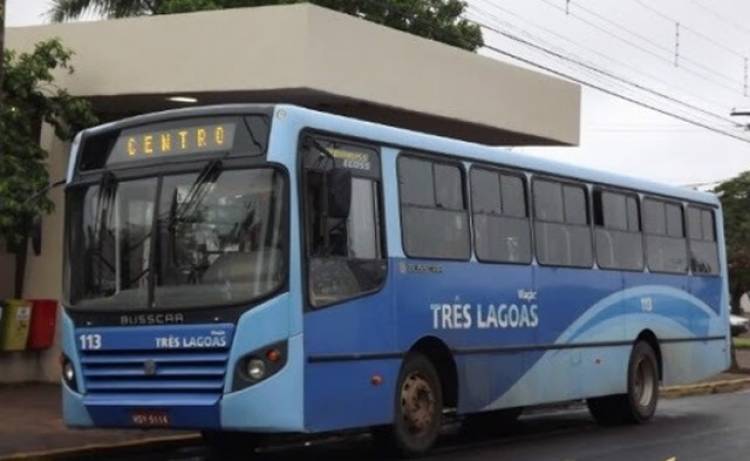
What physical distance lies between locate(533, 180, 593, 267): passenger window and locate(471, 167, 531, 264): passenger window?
32 cm

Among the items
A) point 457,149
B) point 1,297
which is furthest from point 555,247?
point 1,297

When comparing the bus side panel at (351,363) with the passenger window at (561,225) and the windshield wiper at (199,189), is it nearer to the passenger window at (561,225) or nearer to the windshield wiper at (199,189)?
the windshield wiper at (199,189)

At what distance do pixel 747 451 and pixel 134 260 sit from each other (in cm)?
677

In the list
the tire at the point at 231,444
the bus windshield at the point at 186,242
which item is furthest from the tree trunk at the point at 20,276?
the bus windshield at the point at 186,242

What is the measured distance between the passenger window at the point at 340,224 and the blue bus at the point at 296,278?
2 centimetres

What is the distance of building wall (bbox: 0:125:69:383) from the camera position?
60.1 ft

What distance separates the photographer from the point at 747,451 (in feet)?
40.4

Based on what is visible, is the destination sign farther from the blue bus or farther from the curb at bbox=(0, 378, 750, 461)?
the curb at bbox=(0, 378, 750, 461)

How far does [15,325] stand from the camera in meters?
17.4

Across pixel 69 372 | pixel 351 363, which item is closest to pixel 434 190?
pixel 351 363

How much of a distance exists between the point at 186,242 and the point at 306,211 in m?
1.05

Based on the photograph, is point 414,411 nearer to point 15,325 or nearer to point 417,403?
point 417,403

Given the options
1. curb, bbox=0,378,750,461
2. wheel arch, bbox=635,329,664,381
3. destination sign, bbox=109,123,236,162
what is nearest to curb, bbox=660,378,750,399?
wheel arch, bbox=635,329,664,381

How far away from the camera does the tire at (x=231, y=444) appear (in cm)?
1184
